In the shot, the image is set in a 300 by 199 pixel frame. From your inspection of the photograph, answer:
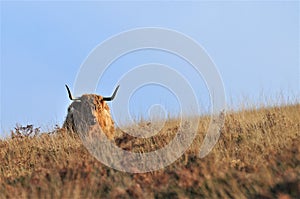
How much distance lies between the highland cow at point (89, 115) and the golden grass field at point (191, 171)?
0.89 m

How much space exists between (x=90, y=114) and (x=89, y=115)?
35 millimetres

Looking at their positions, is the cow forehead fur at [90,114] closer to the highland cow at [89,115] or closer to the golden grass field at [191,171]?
the highland cow at [89,115]

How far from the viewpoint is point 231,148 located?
30.1 ft

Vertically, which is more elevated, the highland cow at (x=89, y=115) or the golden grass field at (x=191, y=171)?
the highland cow at (x=89, y=115)

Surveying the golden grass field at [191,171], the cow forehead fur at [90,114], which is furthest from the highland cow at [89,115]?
the golden grass field at [191,171]

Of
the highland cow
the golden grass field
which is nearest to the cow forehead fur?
the highland cow

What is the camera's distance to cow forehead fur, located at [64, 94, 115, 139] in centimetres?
1218

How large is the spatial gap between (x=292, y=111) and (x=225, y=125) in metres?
2.08

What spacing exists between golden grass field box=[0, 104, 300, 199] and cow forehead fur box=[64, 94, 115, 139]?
947 millimetres

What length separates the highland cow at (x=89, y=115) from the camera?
39.8 feet

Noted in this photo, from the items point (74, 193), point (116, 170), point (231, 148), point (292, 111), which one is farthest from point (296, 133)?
point (74, 193)

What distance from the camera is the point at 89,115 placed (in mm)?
12227

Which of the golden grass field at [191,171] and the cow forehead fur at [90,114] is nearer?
the golden grass field at [191,171]

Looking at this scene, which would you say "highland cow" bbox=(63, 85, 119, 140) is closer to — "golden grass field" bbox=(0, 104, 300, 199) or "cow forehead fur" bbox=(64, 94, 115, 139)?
"cow forehead fur" bbox=(64, 94, 115, 139)
